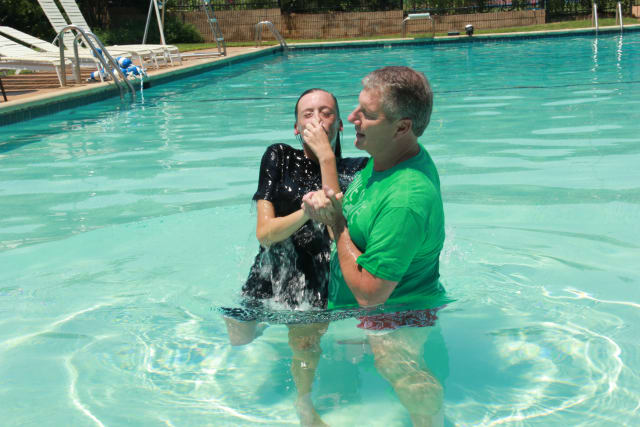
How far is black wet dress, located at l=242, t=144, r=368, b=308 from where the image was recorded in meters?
3.06

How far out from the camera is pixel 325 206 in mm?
2420

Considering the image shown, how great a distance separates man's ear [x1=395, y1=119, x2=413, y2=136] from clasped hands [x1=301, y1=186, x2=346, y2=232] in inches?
12.7

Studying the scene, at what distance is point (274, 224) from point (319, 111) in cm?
52

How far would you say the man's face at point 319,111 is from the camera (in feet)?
9.42

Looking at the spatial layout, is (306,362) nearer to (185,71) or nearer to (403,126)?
(403,126)

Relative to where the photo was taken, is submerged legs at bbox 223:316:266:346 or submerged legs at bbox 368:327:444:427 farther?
submerged legs at bbox 223:316:266:346

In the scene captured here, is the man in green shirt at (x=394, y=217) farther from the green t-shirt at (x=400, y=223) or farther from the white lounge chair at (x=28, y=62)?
the white lounge chair at (x=28, y=62)

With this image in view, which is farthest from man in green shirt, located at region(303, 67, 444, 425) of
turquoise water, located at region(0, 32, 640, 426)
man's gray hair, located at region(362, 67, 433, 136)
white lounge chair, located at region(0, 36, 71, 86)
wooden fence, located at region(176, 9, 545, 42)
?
wooden fence, located at region(176, 9, 545, 42)

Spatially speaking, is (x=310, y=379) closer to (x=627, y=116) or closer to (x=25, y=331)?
(x=25, y=331)

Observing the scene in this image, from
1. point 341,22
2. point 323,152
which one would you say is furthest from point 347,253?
point 341,22

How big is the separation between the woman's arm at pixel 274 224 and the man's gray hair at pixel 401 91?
542 mm

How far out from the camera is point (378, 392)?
289 centimetres

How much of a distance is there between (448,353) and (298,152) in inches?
46.9

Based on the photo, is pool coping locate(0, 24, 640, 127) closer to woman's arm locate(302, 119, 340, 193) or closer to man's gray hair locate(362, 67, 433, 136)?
woman's arm locate(302, 119, 340, 193)
